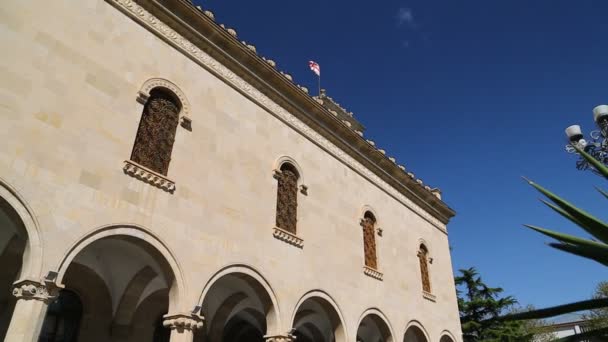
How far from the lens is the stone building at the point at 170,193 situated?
696 centimetres

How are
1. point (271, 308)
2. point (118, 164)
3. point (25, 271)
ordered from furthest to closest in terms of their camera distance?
point (271, 308) → point (118, 164) → point (25, 271)

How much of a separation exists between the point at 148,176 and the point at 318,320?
304 inches

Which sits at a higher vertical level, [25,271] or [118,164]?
[118,164]

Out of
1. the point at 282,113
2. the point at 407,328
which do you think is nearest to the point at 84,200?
the point at 282,113

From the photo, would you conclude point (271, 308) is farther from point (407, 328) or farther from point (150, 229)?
point (407, 328)

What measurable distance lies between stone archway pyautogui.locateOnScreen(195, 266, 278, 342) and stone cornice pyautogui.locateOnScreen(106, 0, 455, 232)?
4681 mm

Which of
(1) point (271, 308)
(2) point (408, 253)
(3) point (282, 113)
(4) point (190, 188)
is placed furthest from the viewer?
(2) point (408, 253)

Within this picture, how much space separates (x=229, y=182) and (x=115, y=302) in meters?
3.75

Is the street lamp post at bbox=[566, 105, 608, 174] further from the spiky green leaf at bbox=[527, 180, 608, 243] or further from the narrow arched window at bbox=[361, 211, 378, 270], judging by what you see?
the narrow arched window at bbox=[361, 211, 378, 270]

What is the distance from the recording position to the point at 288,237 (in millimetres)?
10828

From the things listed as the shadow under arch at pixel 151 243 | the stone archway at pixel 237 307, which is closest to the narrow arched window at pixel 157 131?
the shadow under arch at pixel 151 243

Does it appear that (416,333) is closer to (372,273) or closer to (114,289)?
(372,273)

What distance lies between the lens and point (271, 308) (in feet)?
32.2

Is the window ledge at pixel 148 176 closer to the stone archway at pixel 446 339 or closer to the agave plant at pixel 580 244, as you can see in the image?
the agave plant at pixel 580 244
